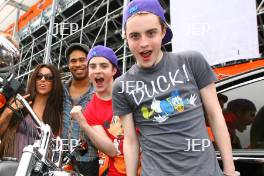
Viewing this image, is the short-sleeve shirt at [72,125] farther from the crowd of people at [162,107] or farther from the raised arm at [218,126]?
the raised arm at [218,126]

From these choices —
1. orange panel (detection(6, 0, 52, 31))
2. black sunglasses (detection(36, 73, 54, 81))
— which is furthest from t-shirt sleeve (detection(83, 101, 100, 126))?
orange panel (detection(6, 0, 52, 31))

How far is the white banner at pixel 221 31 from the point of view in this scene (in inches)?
154

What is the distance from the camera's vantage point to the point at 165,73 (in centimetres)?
151

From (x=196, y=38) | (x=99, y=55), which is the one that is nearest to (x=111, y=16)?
(x=196, y=38)

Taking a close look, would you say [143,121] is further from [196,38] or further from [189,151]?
[196,38]

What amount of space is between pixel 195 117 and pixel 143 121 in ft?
0.71

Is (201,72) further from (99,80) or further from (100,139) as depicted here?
(99,80)

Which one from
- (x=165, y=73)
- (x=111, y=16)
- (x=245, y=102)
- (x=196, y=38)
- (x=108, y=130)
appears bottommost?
(x=108, y=130)

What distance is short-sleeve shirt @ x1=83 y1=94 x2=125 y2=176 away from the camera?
1862 mm

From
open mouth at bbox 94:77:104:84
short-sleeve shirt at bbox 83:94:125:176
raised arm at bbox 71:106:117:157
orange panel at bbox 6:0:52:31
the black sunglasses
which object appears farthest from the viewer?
orange panel at bbox 6:0:52:31

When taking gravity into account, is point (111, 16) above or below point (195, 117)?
above

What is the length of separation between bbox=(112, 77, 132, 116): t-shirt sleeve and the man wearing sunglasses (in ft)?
2.04

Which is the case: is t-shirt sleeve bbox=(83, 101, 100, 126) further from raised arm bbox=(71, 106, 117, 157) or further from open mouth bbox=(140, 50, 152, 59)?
open mouth bbox=(140, 50, 152, 59)

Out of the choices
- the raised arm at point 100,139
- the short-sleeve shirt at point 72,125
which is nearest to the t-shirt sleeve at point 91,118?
the raised arm at point 100,139
